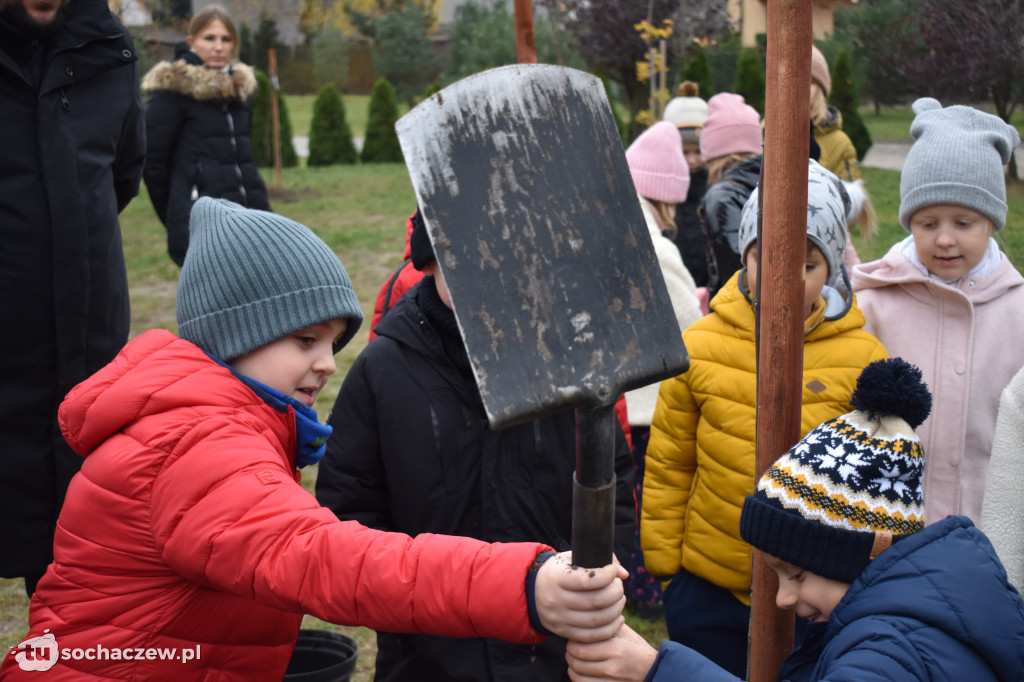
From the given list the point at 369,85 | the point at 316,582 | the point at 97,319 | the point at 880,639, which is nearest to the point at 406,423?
the point at 316,582

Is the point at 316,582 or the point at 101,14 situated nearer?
the point at 316,582

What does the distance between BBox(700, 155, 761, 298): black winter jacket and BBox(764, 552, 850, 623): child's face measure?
2016 millimetres

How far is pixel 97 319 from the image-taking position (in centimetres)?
277

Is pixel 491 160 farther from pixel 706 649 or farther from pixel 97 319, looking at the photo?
pixel 97 319

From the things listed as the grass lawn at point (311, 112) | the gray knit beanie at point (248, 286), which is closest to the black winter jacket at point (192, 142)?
the gray knit beanie at point (248, 286)

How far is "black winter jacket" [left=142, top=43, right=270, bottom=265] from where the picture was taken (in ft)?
17.5

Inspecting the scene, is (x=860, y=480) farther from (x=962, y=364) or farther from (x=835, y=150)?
(x=835, y=150)

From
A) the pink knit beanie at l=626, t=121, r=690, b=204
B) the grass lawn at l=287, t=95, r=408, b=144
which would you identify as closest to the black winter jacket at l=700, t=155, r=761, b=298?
the pink knit beanie at l=626, t=121, r=690, b=204

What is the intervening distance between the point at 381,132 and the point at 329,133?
0.87m

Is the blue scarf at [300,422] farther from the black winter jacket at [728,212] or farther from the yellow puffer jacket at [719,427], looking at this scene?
the black winter jacket at [728,212]

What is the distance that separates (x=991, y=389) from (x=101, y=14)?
8.29 feet

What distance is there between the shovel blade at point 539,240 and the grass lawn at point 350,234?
6.87 ft

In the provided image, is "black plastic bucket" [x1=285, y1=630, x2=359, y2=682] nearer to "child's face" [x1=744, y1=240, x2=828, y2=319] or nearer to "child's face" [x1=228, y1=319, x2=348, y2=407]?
"child's face" [x1=228, y1=319, x2=348, y2=407]

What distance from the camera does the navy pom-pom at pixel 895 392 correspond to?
1556 mm
